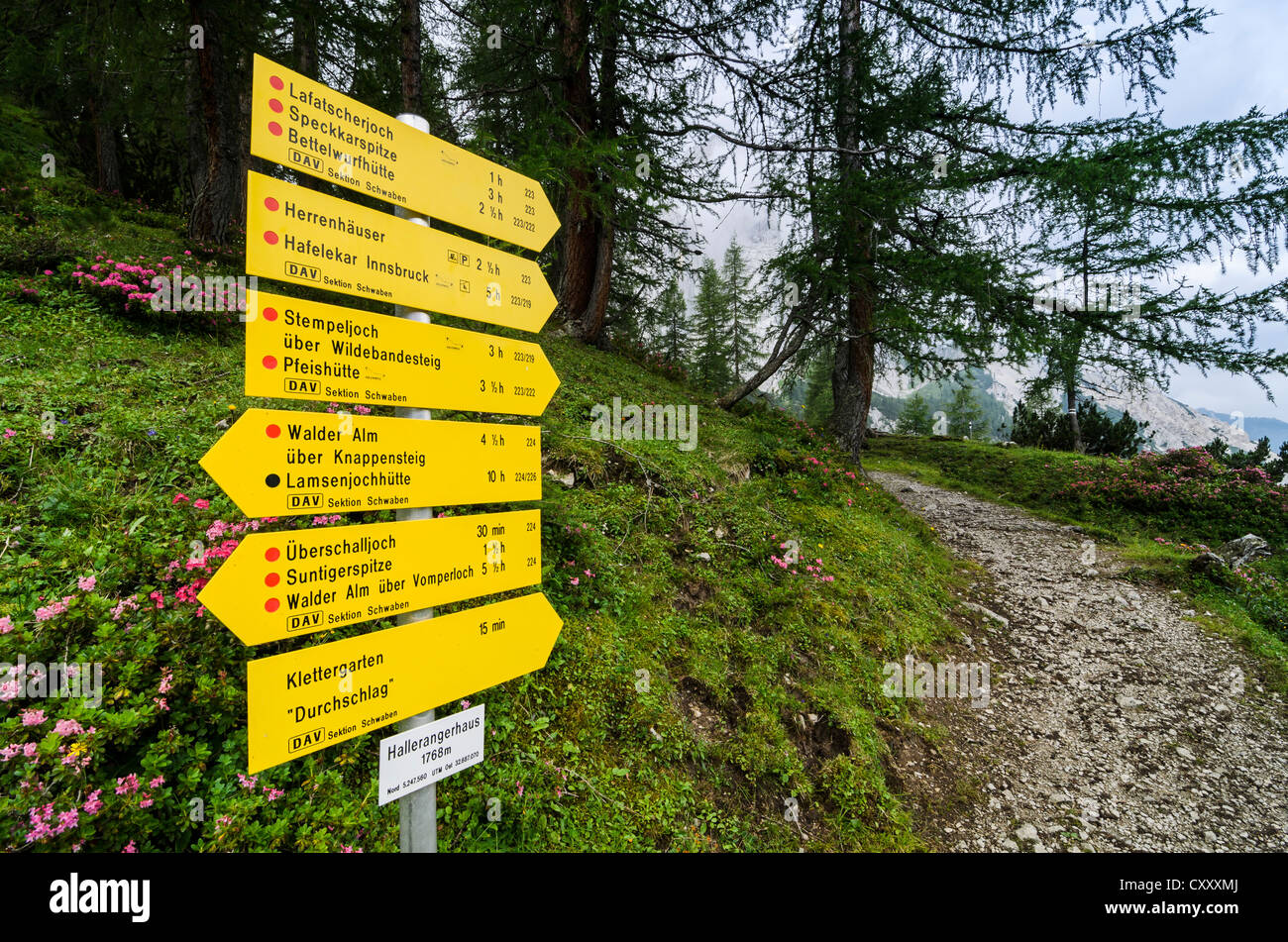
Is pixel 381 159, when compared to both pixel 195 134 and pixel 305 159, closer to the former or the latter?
pixel 305 159

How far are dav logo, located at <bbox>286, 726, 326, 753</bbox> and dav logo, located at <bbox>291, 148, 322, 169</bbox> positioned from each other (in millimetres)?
1969

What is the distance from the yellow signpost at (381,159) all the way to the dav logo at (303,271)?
12.2 inches

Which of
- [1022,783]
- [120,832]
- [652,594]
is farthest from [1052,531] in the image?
Result: [120,832]

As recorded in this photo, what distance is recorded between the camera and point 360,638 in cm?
171

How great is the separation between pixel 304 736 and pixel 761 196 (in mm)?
9183

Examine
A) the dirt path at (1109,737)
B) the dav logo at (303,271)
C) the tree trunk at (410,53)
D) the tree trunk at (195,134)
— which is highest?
the tree trunk at (195,134)

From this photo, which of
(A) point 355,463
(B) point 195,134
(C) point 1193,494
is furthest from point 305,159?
(C) point 1193,494

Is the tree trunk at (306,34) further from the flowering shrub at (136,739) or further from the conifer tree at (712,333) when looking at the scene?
the conifer tree at (712,333)

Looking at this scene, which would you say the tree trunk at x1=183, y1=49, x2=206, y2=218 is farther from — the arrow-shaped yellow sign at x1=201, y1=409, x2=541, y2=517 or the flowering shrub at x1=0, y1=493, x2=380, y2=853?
the arrow-shaped yellow sign at x1=201, y1=409, x2=541, y2=517

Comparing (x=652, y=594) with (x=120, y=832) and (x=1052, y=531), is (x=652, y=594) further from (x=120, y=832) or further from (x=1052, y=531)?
(x=1052, y=531)

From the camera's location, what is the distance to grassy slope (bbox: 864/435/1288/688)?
287 inches

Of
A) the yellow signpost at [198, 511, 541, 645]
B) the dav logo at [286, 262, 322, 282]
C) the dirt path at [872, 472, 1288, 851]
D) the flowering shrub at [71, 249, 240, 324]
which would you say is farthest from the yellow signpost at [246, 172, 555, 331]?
the flowering shrub at [71, 249, 240, 324]

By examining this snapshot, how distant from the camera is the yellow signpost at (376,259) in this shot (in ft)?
5.37

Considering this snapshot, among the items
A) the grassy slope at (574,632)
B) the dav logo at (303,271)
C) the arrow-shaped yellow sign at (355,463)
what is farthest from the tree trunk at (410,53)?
the arrow-shaped yellow sign at (355,463)
